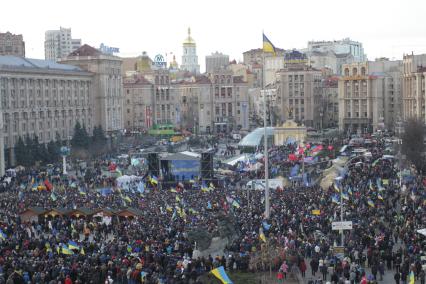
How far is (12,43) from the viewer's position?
12306 cm

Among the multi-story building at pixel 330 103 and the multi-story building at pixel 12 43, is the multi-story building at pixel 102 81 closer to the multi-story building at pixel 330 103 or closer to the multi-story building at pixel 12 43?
the multi-story building at pixel 12 43

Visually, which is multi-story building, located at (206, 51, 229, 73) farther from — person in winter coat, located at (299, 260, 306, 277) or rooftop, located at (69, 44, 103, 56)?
person in winter coat, located at (299, 260, 306, 277)

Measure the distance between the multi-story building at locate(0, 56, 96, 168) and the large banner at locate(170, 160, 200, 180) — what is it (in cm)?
2524

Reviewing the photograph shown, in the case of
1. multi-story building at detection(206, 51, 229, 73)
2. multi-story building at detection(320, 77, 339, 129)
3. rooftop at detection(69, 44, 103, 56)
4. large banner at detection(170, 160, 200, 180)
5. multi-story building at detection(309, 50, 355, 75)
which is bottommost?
large banner at detection(170, 160, 200, 180)

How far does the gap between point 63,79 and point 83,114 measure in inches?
235

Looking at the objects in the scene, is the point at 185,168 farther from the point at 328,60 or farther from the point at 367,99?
the point at 328,60

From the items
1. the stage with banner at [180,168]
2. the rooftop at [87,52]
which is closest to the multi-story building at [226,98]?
the rooftop at [87,52]

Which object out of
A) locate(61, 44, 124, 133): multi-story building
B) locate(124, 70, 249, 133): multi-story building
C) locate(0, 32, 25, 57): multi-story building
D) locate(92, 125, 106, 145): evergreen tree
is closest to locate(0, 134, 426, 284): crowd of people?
locate(92, 125, 106, 145): evergreen tree

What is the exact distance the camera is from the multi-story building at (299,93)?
107438mm

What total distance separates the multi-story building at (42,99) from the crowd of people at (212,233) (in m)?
28.3

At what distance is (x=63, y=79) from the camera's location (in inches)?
3314

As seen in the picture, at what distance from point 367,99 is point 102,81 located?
30804 mm

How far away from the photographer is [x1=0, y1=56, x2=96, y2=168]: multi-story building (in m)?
71.6

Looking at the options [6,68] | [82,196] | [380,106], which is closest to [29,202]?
[82,196]
